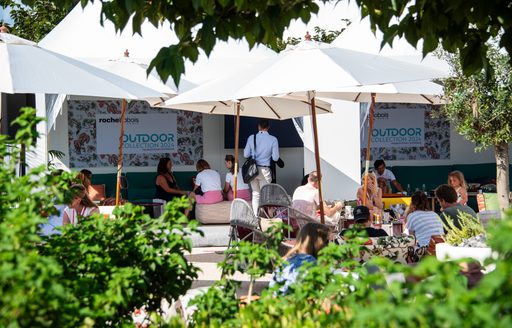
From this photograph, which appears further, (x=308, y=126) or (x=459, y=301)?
(x=308, y=126)

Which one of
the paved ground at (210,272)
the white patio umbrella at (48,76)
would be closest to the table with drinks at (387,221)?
the paved ground at (210,272)

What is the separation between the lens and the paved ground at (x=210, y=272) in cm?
873

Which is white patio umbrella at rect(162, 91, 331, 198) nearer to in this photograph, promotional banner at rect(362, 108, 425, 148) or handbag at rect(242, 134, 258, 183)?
handbag at rect(242, 134, 258, 183)

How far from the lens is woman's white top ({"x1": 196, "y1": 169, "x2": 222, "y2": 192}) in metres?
15.0

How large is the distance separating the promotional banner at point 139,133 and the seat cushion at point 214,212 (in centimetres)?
665

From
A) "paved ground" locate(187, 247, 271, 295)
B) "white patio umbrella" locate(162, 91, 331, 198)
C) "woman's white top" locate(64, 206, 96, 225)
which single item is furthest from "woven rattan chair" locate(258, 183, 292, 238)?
"woman's white top" locate(64, 206, 96, 225)

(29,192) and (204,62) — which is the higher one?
(204,62)

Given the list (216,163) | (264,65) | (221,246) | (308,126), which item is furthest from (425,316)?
(216,163)

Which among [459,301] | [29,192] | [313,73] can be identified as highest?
[313,73]

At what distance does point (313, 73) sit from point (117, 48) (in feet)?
20.9

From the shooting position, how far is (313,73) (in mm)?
9445

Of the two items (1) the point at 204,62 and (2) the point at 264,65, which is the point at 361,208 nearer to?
(2) the point at 264,65

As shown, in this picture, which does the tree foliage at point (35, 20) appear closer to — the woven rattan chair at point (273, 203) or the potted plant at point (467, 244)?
the woven rattan chair at point (273, 203)

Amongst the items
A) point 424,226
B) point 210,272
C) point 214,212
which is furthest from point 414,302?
point 214,212
